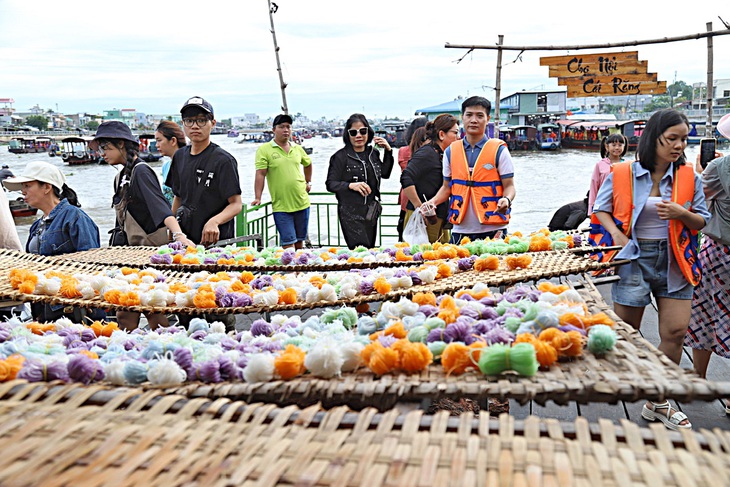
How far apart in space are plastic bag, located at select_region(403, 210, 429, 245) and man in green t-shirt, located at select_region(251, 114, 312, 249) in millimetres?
1459

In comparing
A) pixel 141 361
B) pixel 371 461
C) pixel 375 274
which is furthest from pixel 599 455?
pixel 375 274

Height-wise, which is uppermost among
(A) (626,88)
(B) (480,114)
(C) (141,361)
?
(A) (626,88)

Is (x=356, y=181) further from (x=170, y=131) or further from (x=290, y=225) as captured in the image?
(x=170, y=131)

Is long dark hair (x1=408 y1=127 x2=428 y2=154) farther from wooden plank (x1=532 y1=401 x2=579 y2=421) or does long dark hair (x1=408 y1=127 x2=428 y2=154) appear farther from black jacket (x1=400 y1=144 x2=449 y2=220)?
wooden plank (x1=532 y1=401 x2=579 y2=421)

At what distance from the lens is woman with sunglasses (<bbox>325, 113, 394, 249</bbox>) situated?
226 inches

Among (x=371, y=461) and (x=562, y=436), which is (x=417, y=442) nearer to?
(x=371, y=461)

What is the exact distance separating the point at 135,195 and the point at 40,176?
0.57m

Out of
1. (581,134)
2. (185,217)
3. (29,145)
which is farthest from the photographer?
(29,145)


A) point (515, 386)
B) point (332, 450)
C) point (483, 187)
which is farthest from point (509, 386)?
point (483, 187)

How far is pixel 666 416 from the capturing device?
3100mm

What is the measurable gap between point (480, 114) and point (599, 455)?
343 cm

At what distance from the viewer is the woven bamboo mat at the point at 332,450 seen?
1.14 metres

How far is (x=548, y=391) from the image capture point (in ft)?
4.90

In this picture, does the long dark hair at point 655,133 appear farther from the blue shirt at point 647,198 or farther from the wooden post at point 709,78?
the wooden post at point 709,78
